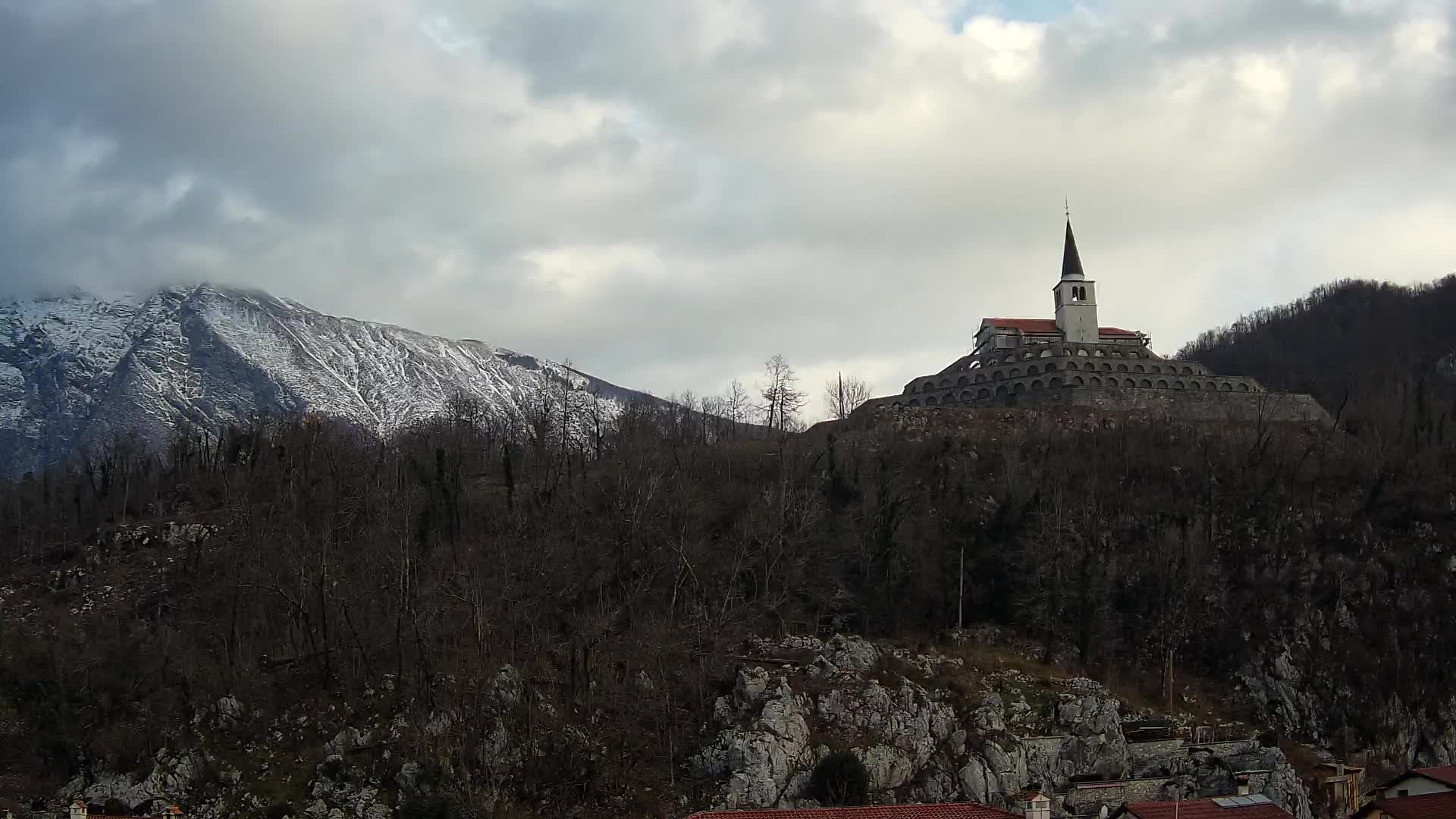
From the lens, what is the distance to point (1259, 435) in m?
76.1

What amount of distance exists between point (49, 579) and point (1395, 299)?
143610mm

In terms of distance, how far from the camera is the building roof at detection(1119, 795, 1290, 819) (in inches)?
1439

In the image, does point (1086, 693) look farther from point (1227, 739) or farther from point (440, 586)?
point (440, 586)

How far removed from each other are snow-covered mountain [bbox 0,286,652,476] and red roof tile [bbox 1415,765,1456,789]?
11448 centimetres

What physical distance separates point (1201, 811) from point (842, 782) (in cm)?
1360

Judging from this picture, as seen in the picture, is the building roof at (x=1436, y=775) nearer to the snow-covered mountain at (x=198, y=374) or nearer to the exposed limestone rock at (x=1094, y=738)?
the exposed limestone rock at (x=1094, y=738)

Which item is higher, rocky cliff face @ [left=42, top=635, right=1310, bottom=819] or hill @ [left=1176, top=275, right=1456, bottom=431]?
hill @ [left=1176, top=275, right=1456, bottom=431]

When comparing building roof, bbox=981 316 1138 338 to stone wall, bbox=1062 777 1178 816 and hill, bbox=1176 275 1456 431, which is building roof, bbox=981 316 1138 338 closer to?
hill, bbox=1176 275 1456 431

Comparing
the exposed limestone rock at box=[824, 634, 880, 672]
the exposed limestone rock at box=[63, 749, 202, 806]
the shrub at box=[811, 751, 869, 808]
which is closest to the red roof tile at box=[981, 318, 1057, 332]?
the exposed limestone rock at box=[824, 634, 880, 672]

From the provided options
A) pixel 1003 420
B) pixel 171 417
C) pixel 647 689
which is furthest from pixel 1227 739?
pixel 171 417

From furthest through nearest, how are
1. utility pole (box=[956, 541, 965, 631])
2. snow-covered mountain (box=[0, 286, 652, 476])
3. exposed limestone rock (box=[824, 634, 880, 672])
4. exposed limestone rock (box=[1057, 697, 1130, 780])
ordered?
snow-covered mountain (box=[0, 286, 652, 476]), utility pole (box=[956, 541, 965, 631]), exposed limestone rock (box=[824, 634, 880, 672]), exposed limestone rock (box=[1057, 697, 1130, 780])

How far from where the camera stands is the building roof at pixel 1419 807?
3700 centimetres

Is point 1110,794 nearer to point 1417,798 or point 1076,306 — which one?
point 1417,798

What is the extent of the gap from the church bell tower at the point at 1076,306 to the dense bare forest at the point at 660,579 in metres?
22.9
